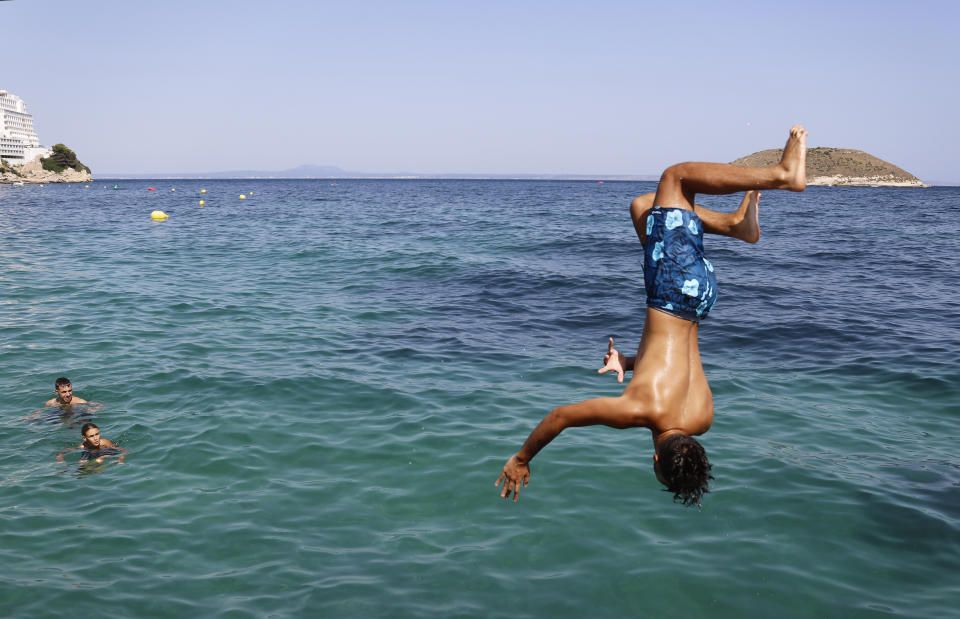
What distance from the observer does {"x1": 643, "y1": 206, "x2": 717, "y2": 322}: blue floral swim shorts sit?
5.25m

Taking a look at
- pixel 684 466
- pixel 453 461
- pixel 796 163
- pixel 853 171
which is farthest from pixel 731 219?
pixel 853 171

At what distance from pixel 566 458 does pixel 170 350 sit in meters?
10.6

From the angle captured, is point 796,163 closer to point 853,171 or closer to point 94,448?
point 94,448

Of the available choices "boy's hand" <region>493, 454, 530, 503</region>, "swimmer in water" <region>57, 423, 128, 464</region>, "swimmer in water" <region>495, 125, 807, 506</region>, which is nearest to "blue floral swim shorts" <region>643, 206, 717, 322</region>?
"swimmer in water" <region>495, 125, 807, 506</region>

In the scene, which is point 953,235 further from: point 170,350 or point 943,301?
point 170,350

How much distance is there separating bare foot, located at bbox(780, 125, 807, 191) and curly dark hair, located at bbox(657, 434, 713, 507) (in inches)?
76.3

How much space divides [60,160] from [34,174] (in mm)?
12260

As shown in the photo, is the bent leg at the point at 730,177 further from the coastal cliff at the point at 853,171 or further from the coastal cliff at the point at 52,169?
the coastal cliff at the point at 52,169

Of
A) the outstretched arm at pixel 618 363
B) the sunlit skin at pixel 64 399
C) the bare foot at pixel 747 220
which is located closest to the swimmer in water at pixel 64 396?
the sunlit skin at pixel 64 399

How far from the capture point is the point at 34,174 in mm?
177000

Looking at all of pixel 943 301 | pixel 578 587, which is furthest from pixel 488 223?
pixel 578 587

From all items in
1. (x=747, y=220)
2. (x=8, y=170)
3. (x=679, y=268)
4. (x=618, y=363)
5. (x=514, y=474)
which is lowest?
(x=514, y=474)

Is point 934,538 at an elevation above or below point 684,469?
below

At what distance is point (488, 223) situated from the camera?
52.7 meters
